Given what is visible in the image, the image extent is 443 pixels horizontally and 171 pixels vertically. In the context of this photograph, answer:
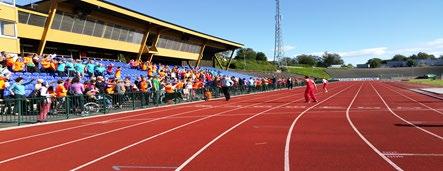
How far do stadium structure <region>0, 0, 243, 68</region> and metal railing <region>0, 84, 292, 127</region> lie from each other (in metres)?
10.5

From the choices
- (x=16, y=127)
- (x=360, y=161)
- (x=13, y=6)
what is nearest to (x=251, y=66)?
(x=13, y=6)

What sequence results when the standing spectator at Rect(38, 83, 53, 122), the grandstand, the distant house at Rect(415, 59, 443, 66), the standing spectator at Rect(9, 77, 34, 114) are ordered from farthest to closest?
the distant house at Rect(415, 59, 443, 66) → the grandstand → the standing spectator at Rect(38, 83, 53, 122) → the standing spectator at Rect(9, 77, 34, 114)

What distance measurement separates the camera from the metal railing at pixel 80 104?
17.1 m

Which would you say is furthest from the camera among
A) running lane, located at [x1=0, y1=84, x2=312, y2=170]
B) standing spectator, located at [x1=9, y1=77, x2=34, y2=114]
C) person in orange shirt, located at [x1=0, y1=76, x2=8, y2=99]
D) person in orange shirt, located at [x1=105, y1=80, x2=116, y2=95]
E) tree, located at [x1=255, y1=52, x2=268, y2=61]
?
tree, located at [x1=255, y1=52, x2=268, y2=61]

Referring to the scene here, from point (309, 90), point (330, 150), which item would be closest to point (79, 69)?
point (309, 90)

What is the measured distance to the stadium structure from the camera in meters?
34.5

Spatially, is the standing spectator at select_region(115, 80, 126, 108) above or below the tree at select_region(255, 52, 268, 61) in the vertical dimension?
below

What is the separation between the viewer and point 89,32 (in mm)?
42656

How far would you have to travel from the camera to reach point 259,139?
1156 cm

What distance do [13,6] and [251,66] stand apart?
70.0 metres

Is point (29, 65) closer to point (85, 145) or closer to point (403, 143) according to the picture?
point (85, 145)

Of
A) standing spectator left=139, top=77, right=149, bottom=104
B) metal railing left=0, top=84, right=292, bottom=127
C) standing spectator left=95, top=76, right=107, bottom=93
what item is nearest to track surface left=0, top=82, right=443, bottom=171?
metal railing left=0, top=84, right=292, bottom=127

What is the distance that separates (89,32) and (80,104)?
2354 cm

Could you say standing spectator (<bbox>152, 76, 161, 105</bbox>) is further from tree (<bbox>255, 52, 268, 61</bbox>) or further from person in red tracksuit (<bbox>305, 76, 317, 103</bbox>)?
tree (<bbox>255, 52, 268, 61</bbox>)
